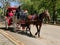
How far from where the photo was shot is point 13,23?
79.4 ft

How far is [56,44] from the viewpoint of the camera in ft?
61.4

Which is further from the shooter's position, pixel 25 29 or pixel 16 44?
pixel 25 29

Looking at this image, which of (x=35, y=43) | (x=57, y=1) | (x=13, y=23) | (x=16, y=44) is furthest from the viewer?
(x=57, y=1)

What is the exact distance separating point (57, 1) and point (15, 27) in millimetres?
28773

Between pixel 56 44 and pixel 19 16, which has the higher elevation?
pixel 19 16

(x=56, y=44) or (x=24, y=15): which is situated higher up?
(x=24, y=15)

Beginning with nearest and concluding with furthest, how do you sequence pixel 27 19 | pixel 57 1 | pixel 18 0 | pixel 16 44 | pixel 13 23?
pixel 16 44 → pixel 27 19 → pixel 13 23 → pixel 57 1 → pixel 18 0

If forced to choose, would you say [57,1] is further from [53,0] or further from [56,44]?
[56,44]

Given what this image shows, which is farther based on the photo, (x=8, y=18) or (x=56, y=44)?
(x=8, y=18)

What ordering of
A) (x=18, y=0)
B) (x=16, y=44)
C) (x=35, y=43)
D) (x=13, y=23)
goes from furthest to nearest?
(x=18, y=0), (x=13, y=23), (x=35, y=43), (x=16, y=44)

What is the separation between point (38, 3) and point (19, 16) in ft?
105

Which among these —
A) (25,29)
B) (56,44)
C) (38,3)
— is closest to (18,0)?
(38,3)

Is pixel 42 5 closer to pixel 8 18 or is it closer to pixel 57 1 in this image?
pixel 57 1

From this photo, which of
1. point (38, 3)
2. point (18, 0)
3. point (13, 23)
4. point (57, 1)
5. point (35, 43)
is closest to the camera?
point (35, 43)
